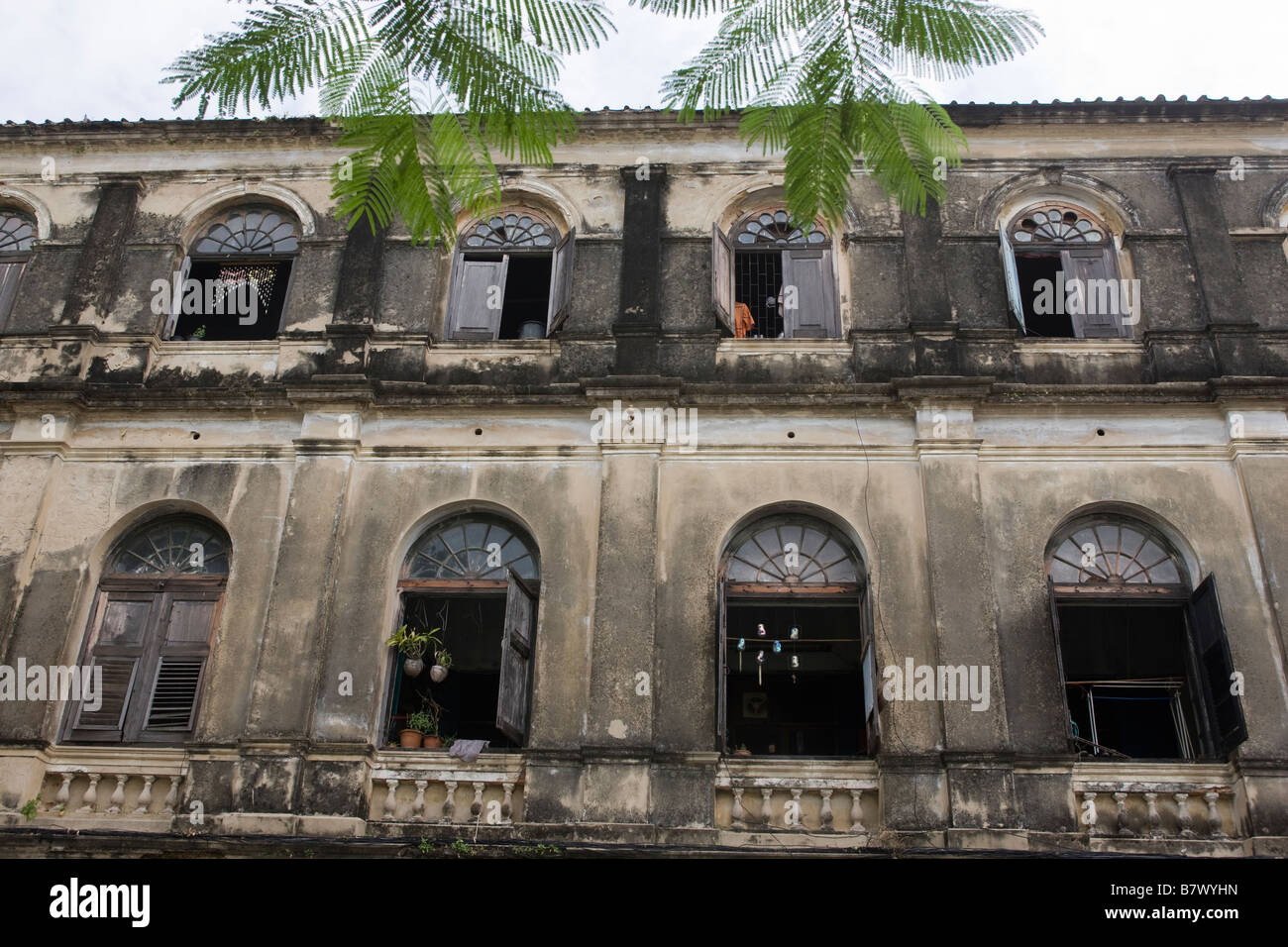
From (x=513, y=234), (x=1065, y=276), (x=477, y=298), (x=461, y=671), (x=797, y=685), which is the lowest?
(x=461, y=671)

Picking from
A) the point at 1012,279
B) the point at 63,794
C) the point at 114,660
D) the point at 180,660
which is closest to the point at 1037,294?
the point at 1012,279

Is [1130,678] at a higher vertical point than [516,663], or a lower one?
higher

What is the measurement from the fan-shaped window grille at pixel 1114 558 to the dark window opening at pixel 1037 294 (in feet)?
8.04

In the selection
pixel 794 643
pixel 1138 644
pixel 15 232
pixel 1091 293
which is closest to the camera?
pixel 1138 644

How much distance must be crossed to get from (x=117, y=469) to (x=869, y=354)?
24.5ft

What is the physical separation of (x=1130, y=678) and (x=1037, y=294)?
160 inches

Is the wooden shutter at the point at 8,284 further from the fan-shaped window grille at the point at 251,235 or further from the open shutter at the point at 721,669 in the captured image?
the open shutter at the point at 721,669


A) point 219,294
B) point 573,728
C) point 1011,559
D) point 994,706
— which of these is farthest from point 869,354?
point 219,294

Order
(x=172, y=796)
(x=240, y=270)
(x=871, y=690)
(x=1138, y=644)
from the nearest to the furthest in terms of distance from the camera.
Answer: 1. (x=172, y=796)
2. (x=871, y=690)
3. (x=1138, y=644)
4. (x=240, y=270)

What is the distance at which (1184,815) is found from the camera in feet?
33.7

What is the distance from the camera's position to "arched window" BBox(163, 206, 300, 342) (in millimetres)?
13836

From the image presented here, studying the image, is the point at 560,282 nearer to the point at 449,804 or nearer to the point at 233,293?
the point at 233,293

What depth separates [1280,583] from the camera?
11156mm

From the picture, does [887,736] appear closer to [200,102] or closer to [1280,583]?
[1280,583]
